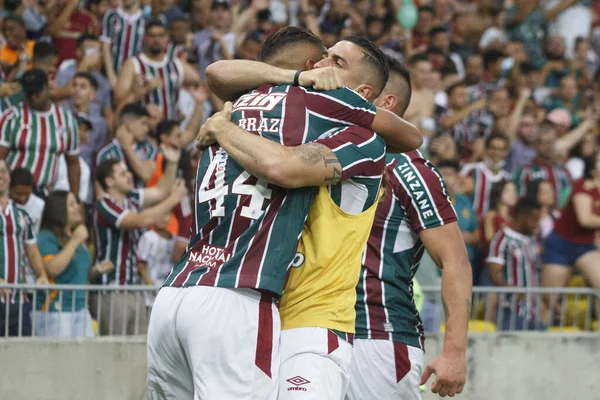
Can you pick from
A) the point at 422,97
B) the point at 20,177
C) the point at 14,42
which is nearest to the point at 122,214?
the point at 20,177

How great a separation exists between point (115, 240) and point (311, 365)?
16.3 feet

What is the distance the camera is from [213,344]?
3914mm

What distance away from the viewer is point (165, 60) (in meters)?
11.6

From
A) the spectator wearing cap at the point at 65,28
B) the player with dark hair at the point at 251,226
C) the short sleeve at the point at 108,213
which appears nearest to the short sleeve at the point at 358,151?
the player with dark hair at the point at 251,226

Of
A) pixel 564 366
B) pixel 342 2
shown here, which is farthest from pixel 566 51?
pixel 564 366

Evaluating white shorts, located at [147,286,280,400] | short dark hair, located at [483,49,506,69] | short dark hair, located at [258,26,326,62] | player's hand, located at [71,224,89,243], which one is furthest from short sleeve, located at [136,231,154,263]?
short dark hair, located at [483,49,506,69]

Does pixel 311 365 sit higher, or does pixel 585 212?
pixel 585 212

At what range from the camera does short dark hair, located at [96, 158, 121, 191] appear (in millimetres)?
9141

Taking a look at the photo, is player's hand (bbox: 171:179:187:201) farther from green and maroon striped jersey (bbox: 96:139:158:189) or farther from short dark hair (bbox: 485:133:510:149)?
short dark hair (bbox: 485:133:510:149)

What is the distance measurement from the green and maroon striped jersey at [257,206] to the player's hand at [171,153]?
5.87 meters

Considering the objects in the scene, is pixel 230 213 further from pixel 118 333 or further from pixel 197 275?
pixel 118 333

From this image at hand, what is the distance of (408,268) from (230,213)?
1514mm

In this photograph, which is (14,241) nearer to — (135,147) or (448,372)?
(135,147)

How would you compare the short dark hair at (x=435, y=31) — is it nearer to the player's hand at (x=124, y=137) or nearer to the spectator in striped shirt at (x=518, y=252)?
the spectator in striped shirt at (x=518, y=252)
